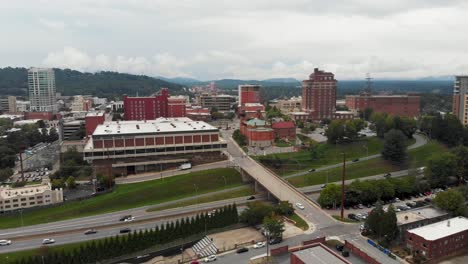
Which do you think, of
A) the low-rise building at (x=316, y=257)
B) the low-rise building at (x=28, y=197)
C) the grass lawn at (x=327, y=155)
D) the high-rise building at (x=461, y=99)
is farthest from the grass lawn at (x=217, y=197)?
the high-rise building at (x=461, y=99)

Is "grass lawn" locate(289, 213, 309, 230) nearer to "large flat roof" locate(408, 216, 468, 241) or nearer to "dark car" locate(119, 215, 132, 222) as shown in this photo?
"large flat roof" locate(408, 216, 468, 241)

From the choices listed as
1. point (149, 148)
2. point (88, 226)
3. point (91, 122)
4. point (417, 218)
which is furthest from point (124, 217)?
point (91, 122)

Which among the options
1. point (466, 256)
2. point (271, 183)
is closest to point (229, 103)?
point (271, 183)

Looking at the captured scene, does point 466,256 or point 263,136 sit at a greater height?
point 263,136

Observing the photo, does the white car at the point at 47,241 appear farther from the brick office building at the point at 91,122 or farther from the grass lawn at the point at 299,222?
the brick office building at the point at 91,122

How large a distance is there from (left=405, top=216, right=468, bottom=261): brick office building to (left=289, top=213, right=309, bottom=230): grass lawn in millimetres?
11334

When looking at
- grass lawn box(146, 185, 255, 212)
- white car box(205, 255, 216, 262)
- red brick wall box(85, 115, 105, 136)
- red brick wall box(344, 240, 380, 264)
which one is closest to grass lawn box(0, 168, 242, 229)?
grass lawn box(146, 185, 255, 212)

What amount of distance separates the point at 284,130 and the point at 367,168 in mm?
27287

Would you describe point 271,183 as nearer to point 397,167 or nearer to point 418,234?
point 418,234

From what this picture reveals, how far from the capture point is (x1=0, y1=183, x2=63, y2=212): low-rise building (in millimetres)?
52000

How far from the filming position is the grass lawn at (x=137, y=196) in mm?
50469

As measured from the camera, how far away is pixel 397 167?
234 feet

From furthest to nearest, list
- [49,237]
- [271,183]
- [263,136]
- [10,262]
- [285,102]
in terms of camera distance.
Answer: [285,102]
[263,136]
[271,183]
[49,237]
[10,262]

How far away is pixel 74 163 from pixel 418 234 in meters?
59.5
